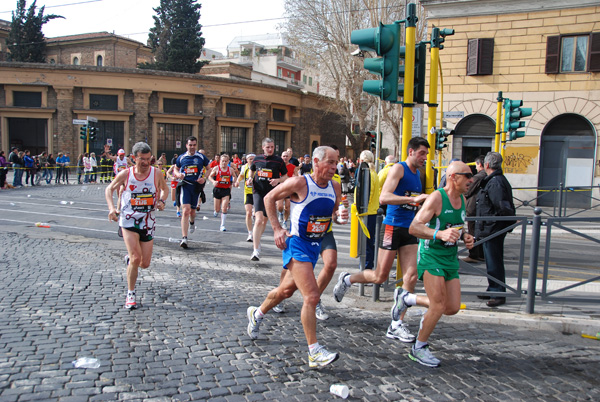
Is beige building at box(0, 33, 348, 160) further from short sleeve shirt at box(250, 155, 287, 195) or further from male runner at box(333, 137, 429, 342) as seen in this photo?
male runner at box(333, 137, 429, 342)

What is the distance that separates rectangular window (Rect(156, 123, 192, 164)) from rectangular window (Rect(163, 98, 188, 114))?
1.14m


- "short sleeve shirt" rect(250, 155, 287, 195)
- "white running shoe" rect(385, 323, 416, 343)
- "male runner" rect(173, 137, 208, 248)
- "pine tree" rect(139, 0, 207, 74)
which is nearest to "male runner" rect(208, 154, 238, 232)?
"male runner" rect(173, 137, 208, 248)

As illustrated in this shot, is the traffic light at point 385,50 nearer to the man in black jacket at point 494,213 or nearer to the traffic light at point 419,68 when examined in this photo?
the traffic light at point 419,68

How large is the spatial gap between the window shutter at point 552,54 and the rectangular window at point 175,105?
27447 millimetres

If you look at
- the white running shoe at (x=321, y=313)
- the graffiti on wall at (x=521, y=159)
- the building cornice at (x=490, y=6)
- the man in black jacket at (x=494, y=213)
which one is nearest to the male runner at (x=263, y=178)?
the white running shoe at (x=321, y=313)

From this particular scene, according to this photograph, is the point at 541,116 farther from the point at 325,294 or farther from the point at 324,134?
the point at 324,134

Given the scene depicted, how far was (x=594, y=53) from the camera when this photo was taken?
20.3 metres

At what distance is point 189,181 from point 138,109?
30.3m

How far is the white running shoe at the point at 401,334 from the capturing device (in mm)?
4945

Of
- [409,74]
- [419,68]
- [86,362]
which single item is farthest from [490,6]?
[86,362]

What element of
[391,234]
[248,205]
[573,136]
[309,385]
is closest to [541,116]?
[573,136]

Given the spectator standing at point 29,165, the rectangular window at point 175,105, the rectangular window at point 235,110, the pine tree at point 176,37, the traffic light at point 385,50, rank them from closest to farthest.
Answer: the traffic light at point 385,50
the spectator standing at point 29,165
the rectangular window at point 175,105
the rectangular window at point 235,110
the pine tree at point 176,37

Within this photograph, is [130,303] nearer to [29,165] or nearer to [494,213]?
[494,213]

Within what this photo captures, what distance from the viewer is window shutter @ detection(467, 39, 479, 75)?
21.9 meters
